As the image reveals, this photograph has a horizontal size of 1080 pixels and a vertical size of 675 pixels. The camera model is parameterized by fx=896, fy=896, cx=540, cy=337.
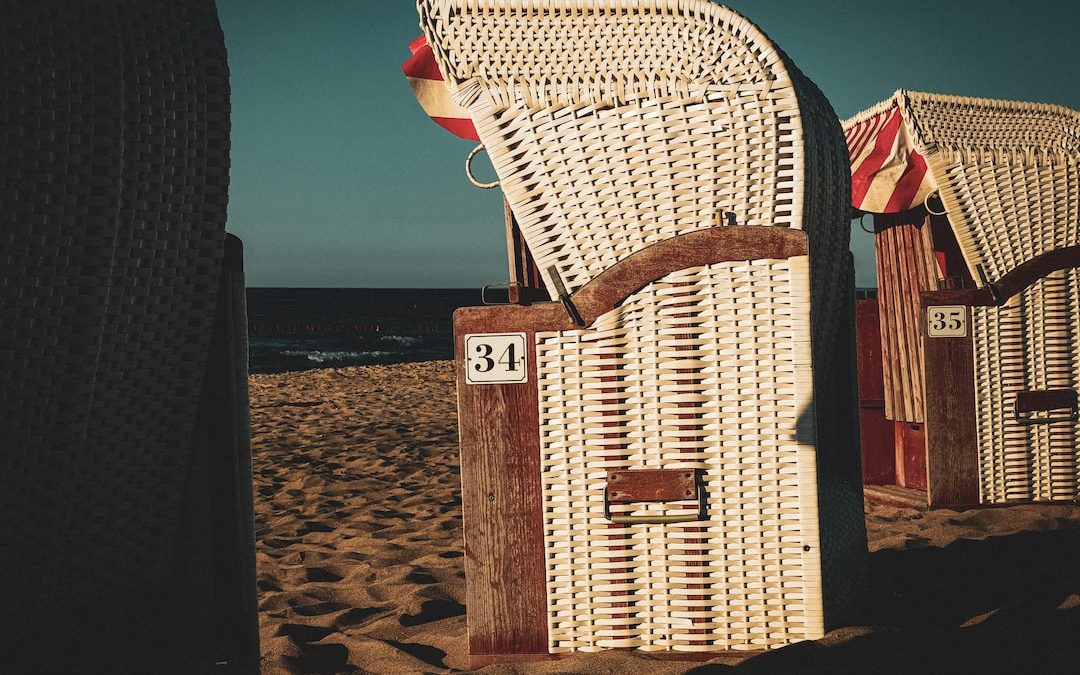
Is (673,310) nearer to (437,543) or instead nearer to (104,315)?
(104,315)

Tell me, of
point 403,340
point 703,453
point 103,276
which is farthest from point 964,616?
point 403,340

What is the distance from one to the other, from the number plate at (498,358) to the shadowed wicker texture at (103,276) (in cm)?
147

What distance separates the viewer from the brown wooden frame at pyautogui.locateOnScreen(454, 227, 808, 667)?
10.1 ft

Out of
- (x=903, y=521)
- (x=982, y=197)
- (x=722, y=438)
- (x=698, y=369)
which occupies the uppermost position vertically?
(x=982, y=197)

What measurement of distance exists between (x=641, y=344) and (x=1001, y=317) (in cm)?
363

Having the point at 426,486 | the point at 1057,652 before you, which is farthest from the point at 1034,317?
the point at 426,486

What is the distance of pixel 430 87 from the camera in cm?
368

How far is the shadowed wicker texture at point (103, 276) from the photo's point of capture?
1.37 m

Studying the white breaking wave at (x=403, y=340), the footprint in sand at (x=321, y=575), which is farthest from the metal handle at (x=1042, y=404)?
the white breaking wave at (x=403, y=340)

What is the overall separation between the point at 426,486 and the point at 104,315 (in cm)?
570

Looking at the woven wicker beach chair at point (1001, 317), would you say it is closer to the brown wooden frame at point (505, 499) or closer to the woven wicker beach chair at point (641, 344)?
the woven wicker beach chair at point (641, 344)

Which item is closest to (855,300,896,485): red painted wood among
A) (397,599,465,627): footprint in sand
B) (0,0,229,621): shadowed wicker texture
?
(397,599,465,627): footprint in sand

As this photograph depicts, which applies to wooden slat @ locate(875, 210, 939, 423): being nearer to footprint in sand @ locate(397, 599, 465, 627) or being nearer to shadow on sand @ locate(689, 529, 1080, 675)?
shadow on sand @ locate(689, 529, 1080, 675)

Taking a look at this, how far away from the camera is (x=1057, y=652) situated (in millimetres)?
2695
